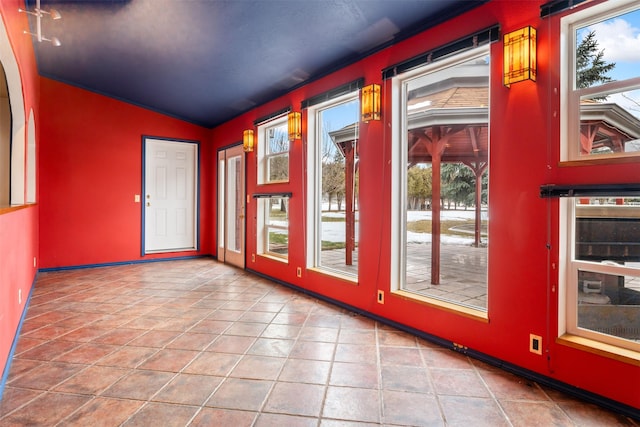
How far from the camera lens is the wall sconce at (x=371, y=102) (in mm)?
3260

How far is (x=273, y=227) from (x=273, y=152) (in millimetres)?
1132

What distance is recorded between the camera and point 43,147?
542cm

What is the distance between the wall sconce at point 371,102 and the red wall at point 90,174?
4.60m

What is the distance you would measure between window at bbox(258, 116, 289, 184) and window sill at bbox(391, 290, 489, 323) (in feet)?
7.89

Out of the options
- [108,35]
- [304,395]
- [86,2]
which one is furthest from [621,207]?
Answer: [108,35]

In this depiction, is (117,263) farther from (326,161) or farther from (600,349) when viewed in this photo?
(600,349)

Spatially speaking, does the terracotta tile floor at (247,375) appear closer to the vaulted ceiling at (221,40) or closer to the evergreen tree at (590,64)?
the evergreen tree at (590,64)

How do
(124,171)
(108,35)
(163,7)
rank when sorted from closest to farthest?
(163,7) → (108,35) → (124,171)

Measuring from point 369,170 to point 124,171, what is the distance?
15.7 feet

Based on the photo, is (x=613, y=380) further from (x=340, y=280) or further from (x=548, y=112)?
(x=340, y=280)

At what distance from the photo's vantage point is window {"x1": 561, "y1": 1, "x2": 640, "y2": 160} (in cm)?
197

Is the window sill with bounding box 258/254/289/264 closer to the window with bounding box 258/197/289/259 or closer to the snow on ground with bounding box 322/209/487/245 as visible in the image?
the window with bounding box 258/197/289/259

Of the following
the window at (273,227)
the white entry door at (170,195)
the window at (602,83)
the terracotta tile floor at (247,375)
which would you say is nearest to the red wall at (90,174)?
the white entry door at (170,195)

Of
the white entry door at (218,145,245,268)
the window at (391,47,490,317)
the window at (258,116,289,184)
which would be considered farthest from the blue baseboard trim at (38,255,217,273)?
the window at (391,47,490,317)
